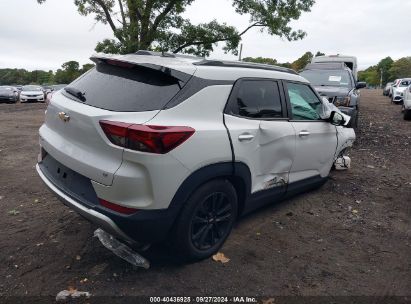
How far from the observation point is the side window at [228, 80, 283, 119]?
12.0 feet

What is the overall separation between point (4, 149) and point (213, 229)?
6.44 meters

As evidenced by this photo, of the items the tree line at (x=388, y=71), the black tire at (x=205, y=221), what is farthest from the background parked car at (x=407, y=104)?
the tree line at (x=388, y=71)

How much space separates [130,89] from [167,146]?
2.24 feet

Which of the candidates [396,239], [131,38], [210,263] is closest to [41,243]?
[210,263]

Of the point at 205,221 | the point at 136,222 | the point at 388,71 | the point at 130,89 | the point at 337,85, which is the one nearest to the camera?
the point at 136,222

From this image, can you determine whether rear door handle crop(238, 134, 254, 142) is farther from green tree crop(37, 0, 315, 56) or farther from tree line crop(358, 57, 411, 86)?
tree line crop(358, 57, 411, 86)

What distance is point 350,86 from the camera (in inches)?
412

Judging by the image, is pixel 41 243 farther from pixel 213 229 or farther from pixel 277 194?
pixel 277 194

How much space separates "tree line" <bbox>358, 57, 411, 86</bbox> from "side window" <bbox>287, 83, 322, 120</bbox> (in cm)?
10197

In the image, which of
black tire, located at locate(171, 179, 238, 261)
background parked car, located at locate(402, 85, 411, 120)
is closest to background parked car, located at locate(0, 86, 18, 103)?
background parked car, located at locate(402, 85, 411, 120)

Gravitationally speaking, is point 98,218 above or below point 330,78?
below

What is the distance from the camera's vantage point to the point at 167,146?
292 cm

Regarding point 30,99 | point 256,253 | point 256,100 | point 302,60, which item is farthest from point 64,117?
point 302,60

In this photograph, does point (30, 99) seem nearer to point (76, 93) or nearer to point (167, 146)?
point (76, 93)
